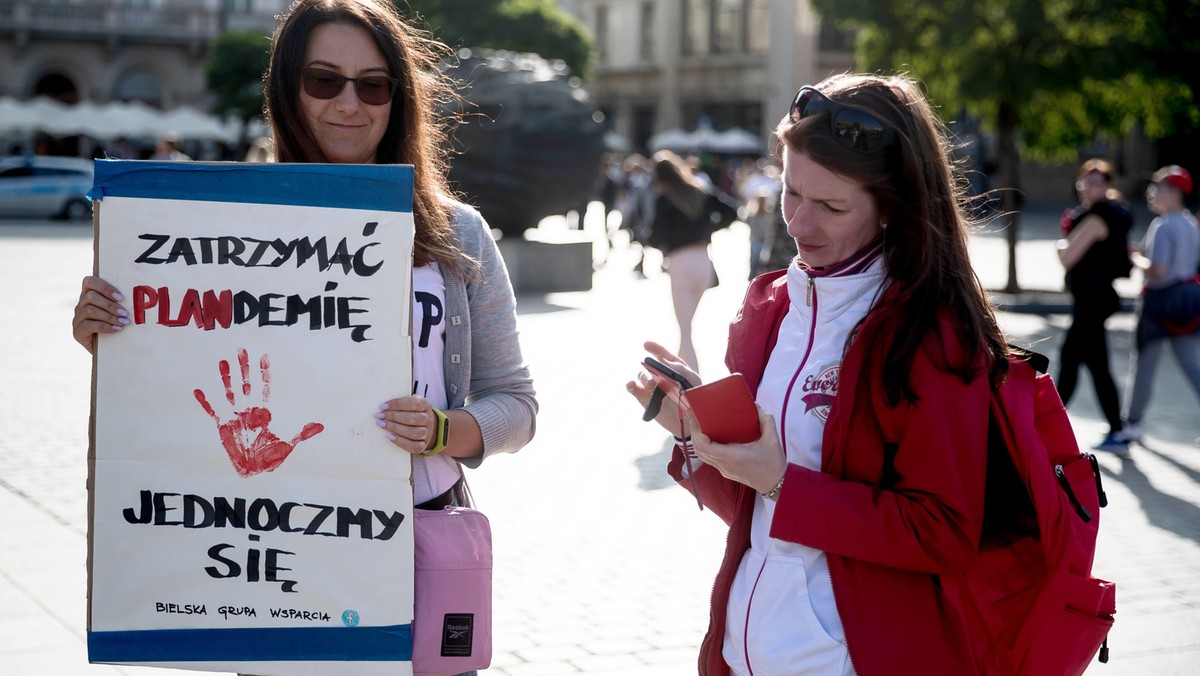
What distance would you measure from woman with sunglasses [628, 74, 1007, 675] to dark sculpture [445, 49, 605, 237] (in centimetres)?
1423

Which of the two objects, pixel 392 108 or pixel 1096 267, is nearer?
pixel 392 108

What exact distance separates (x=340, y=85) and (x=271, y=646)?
106cm

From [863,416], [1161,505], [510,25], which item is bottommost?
[1161,505]

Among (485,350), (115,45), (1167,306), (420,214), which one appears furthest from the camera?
(115,45)

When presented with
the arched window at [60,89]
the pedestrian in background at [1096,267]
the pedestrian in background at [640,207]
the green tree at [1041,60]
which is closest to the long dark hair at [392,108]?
the pedestrian in background at [1096,267]

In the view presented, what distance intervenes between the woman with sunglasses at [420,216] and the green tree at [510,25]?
4626 cm

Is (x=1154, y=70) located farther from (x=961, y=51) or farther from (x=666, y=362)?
(x=666, y=362)

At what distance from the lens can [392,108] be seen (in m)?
Answer: 2.66

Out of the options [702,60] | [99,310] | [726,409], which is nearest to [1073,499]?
[726,409]

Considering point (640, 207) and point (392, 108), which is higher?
point (392, 108)

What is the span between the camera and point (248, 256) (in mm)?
2354

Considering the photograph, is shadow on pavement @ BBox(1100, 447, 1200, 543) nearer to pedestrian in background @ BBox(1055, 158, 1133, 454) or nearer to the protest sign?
pedestrian in background @ BBox(1055, 158, 1133, 454)

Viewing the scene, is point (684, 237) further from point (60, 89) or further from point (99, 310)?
point (60, 89)

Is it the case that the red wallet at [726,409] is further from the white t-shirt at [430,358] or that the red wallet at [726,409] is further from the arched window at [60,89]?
the arched window at [60,89]
